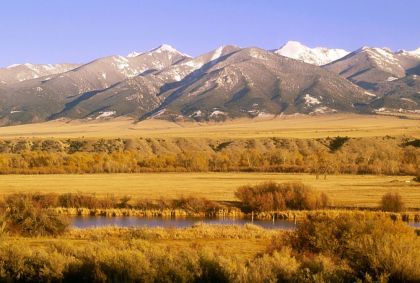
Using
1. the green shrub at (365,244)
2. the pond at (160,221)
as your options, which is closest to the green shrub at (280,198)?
the pond at (160,221)

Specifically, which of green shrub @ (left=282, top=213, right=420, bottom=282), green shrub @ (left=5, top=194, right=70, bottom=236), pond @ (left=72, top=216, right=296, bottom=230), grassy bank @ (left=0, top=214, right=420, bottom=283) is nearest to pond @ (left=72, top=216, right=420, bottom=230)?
pond @ (left=72, top=216, right=296, bottom=230)

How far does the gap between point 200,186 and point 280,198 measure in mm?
13545

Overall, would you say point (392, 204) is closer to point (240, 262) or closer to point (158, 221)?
point (158, 221)

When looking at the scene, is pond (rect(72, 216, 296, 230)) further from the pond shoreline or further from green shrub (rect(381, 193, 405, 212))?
green shrub (rect(381, 193, 405, 212))

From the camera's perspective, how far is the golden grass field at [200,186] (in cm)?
4921

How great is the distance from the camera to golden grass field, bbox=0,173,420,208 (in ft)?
161

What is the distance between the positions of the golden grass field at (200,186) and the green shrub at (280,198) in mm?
1823

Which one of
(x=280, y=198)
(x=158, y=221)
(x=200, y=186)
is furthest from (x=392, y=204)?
(x=200, y=186)

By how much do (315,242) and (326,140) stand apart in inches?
4124

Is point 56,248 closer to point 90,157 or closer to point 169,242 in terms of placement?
point 169,242

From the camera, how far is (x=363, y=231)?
19.4 m

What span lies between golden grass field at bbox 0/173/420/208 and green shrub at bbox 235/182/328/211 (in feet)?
5.98

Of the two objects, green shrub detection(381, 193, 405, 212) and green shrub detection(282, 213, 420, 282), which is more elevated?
green shrub detection(282, 213, 420, 282)

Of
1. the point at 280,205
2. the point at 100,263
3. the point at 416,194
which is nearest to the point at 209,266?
the point at 100,263
